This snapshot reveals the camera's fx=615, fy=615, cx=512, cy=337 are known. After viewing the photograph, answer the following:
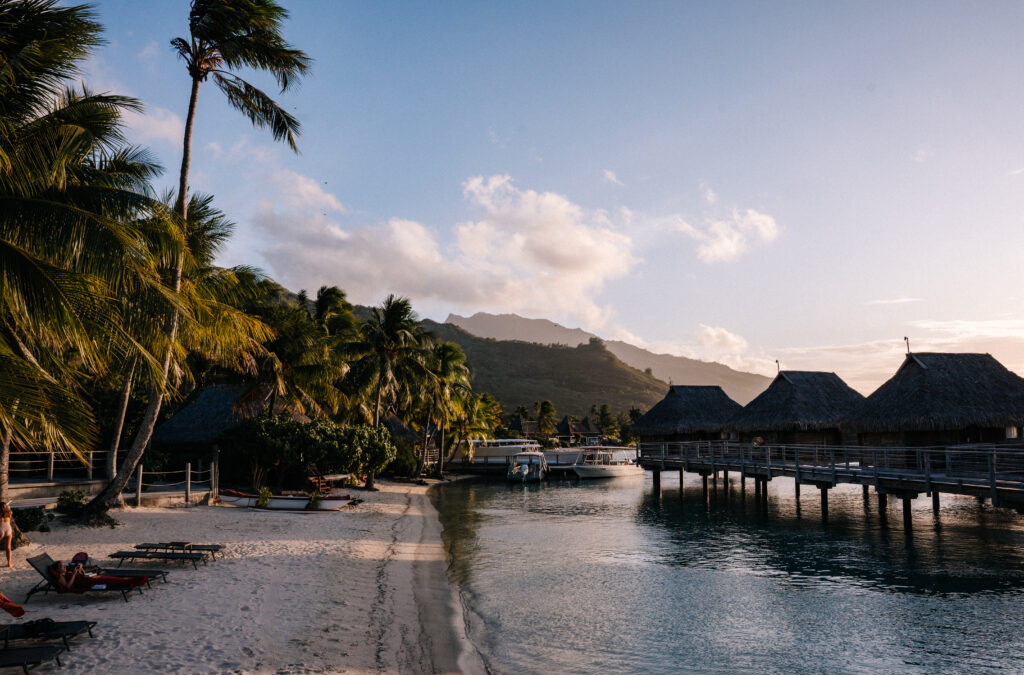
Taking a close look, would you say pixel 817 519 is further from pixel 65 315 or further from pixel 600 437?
pixel 600 437

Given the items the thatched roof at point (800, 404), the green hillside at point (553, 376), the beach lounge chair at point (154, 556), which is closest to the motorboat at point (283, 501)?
the beach lounge chair at point (154, 556)

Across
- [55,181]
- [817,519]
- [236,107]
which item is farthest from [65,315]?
[817,519]

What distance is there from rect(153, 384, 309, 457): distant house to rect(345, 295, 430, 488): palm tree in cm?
621

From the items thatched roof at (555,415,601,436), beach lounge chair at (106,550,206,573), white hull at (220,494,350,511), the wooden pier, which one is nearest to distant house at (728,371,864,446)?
the wooden pier

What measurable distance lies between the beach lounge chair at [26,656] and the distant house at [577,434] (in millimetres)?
79203

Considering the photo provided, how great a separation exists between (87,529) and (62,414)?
38.8 feet

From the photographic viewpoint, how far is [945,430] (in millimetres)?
26344

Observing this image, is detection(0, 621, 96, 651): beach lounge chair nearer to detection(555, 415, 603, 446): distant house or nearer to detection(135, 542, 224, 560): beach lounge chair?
detection(135, 542, 224, 560): beach lounge chair

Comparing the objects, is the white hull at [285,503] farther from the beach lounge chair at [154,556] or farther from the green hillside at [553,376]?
the green hillside at [553,376]

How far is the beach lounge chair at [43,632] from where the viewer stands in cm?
752

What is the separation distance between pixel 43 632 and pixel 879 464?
96.1 feet

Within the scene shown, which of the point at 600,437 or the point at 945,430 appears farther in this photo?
the point at 600,437

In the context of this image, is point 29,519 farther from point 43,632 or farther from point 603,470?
point 603,470

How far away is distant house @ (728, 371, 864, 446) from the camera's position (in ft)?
112
